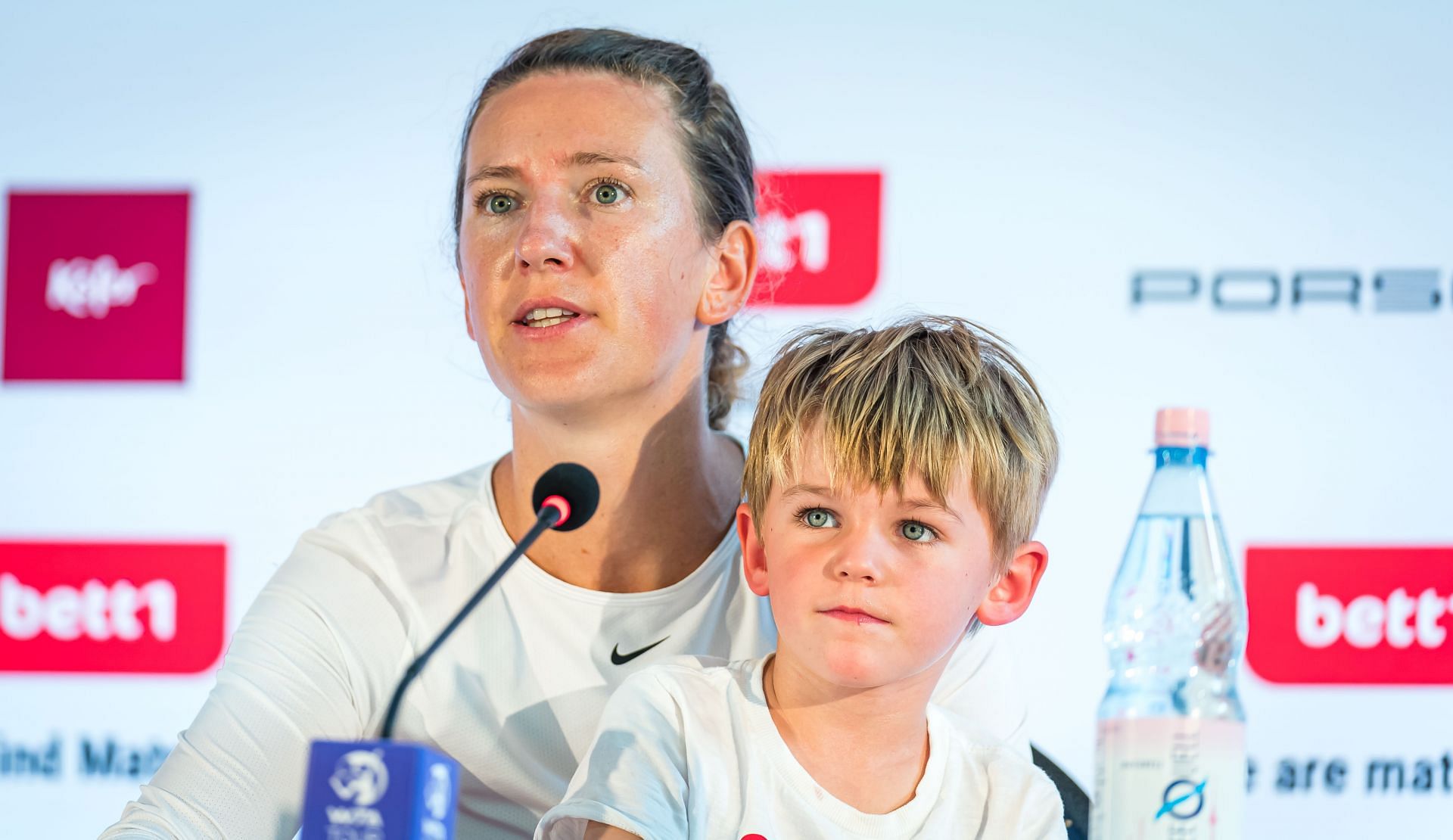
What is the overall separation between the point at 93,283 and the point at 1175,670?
7.01 ft

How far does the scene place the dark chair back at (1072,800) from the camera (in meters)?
1.45

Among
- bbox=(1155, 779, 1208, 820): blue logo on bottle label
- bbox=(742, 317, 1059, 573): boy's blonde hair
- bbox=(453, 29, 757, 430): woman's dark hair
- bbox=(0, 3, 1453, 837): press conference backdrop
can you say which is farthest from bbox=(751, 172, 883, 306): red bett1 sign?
bbox=(1155, 779, 1208, 820): blue logo on bottle label

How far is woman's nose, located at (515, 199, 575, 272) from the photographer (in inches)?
57.6

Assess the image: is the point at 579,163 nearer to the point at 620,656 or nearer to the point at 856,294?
the point at 620,656

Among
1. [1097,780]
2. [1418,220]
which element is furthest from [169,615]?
[1418,220]

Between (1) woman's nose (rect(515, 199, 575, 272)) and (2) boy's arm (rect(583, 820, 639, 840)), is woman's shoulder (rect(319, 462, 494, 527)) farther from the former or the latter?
(2) boy's arm (rect(583, 820, 639, 840))

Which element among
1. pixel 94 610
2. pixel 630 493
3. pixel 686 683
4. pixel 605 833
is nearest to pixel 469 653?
pixel 630 493

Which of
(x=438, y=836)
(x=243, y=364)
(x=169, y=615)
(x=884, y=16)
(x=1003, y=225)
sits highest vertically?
(x=884, y=16)

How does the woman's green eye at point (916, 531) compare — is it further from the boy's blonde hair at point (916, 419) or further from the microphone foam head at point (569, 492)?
the microphone foam head at point (569, 492)

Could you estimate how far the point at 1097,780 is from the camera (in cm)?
104

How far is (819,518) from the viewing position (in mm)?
1189

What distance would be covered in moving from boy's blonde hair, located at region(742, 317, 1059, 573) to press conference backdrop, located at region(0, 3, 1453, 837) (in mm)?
1161

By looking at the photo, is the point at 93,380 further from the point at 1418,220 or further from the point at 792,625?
the point at 1418,220

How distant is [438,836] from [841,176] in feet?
6.36
